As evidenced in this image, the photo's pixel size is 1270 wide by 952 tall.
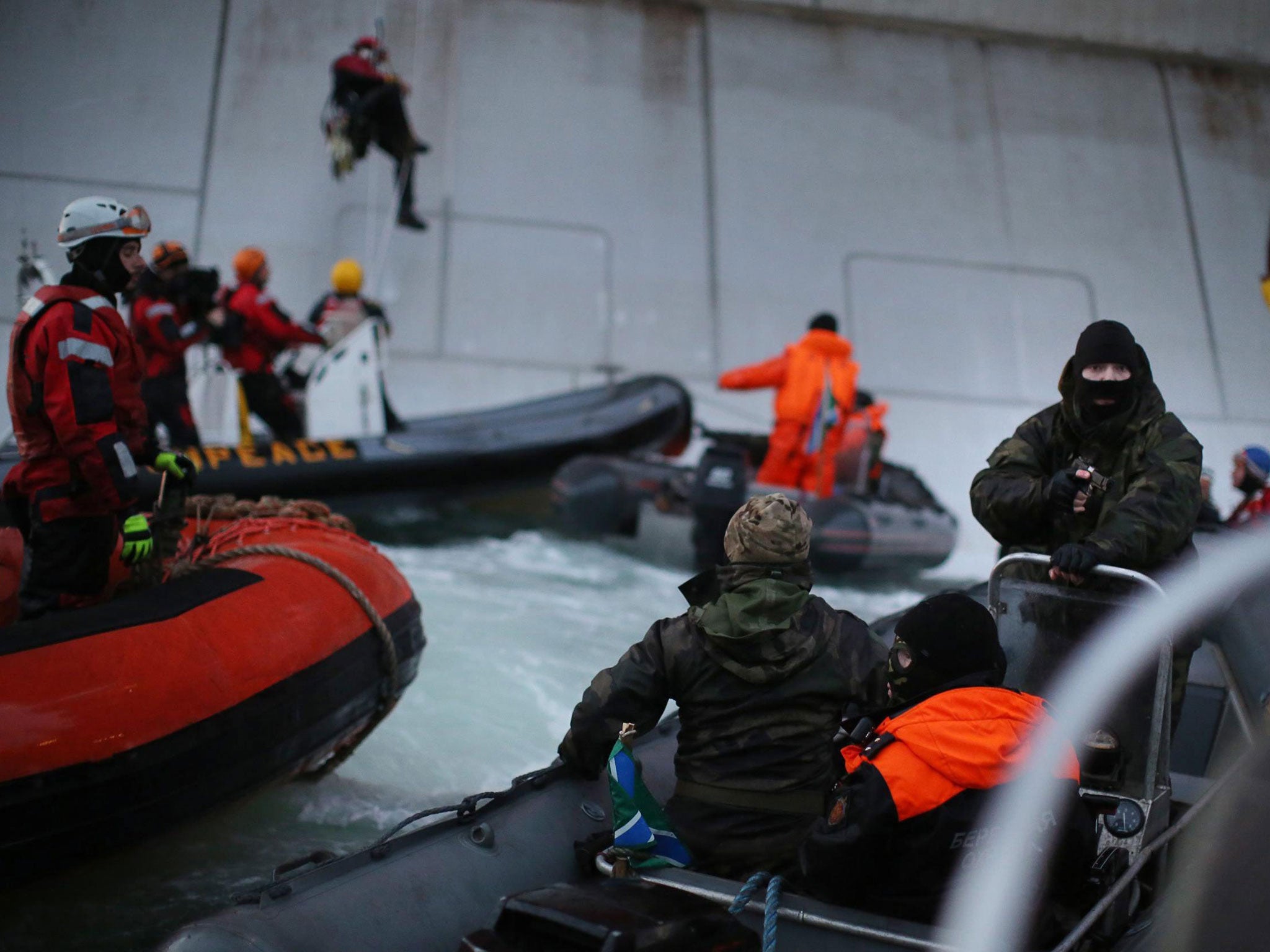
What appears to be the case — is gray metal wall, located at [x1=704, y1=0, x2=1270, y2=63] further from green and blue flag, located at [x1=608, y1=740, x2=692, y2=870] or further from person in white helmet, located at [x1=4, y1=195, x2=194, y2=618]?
green and blue flag, located at [x1=608, y1=740, x2=692, y2=870]

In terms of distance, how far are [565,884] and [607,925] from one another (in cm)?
19

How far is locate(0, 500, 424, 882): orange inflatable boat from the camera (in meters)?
2.14

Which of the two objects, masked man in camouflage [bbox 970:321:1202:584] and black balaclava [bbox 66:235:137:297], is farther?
black balaclava [bbox 66:235:137:297]

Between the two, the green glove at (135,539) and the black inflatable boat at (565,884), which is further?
the green glove at (135,539)

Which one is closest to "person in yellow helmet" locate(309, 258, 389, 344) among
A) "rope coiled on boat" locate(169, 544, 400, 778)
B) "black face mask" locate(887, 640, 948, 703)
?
"rope coiled on boat" locate(169, 544, 400, 778)

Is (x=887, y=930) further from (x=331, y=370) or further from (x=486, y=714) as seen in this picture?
(x=331, y=370)

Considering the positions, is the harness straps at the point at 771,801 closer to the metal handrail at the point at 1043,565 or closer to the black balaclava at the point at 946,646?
the black balaclava at the point at 946,646

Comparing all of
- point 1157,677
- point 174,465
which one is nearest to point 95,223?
point 174,465

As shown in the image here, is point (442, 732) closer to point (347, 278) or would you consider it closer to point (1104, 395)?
point (1104, 395)

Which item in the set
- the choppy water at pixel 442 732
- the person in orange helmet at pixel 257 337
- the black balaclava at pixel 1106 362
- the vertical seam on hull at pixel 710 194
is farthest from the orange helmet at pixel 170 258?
the vertical seam on hull at pixel 710 194

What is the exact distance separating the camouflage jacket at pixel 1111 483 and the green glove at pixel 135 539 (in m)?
1.78

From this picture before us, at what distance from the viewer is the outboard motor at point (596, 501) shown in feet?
19.2

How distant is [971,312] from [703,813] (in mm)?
8641

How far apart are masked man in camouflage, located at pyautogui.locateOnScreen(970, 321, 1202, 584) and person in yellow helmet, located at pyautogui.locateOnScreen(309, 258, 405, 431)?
4007mm
